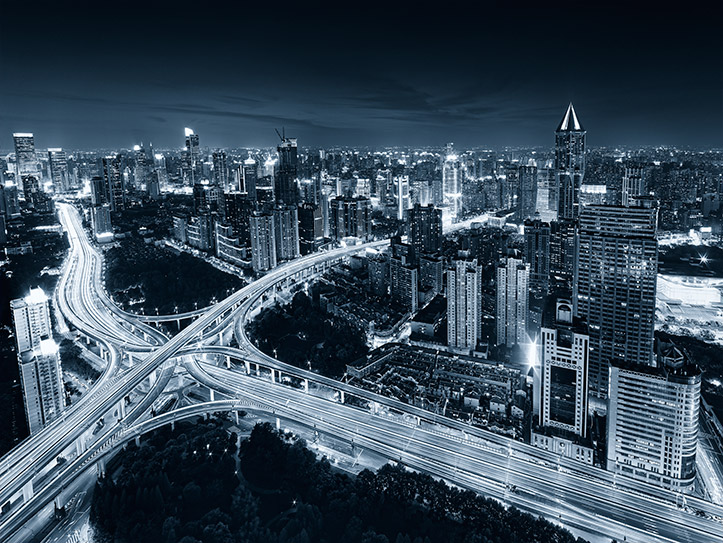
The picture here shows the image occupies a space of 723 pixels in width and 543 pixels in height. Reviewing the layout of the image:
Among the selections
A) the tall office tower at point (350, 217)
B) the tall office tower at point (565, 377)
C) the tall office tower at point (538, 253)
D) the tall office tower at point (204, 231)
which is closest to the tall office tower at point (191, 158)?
the tall office tower at point (204, 231)

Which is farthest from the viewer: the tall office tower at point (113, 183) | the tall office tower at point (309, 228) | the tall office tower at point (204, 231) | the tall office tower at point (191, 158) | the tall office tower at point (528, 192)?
the tall office tower at point (191, 158)

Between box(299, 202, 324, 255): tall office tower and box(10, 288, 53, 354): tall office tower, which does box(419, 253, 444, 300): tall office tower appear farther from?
box(10, 288, 53, 354): tall office tower

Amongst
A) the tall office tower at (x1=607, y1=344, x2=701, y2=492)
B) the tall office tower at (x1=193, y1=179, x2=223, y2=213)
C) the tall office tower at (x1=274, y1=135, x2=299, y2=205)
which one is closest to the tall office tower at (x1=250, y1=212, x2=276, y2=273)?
the tall office tower at (x1=193, y1=179, x2=223, y2=213)

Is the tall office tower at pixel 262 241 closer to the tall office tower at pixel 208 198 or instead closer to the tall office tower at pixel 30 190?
the tall office tower at pixel 208 198

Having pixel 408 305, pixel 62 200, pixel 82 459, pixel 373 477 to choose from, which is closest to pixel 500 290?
pixel 408 305

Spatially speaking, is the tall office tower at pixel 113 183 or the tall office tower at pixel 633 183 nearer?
the tall office tower at pixel 633 183

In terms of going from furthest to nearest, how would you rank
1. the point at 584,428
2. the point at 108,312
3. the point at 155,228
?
1. the point at 155,228
2. the point at 108,312
3. the point at 584,428

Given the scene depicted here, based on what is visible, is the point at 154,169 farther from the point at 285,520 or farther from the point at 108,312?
the point at 285,520
